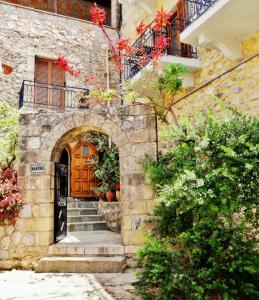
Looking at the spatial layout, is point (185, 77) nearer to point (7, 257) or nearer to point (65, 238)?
point (65, 238)

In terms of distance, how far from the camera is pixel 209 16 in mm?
4957

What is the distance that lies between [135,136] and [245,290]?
317 cm

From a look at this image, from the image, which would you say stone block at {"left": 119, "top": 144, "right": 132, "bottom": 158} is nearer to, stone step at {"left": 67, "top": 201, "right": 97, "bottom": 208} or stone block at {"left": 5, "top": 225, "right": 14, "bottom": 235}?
stone block at {"left": 5, "top": 225, "right": 14, "bottom": 235}

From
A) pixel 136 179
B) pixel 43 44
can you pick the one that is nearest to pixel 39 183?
pixel 136 179

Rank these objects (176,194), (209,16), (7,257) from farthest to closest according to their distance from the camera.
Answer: (7,257) → (209,16) → (176,194)

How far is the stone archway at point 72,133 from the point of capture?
207 inches

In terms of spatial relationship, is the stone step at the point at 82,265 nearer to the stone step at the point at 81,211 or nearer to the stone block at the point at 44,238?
the stone block at the point at 44,238

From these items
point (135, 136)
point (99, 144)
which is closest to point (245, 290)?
point (135, 136)

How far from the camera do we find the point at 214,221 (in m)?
3.36

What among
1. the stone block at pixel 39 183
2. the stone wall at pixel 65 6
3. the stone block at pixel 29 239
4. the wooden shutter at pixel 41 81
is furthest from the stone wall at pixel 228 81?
the stone wall at pixel 65 6

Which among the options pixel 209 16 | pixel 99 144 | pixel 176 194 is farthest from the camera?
pixel 99 144

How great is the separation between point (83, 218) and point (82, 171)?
312cm

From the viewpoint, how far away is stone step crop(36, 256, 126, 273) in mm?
4828

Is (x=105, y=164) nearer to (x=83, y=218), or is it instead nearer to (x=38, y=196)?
(x=83, y=218)
